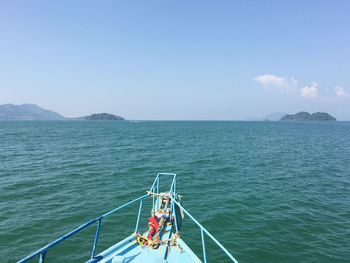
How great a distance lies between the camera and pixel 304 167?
29141mm

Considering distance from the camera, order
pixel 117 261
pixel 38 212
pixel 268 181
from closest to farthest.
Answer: pixel 117 261 < pixel 38 212 < pixel 268 181

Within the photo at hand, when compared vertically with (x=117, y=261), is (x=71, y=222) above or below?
below

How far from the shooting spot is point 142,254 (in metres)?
7.16

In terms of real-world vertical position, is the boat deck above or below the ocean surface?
above

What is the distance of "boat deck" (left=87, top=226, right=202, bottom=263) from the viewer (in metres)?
6.72

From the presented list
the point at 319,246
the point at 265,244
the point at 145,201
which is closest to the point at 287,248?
the point at 265,244

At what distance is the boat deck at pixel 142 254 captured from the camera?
672cm

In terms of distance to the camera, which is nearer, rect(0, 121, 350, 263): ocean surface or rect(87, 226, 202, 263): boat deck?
rect(87, 226, 202, 263): boat deck

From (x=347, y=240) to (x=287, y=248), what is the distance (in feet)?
15.4

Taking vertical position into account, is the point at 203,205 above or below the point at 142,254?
below

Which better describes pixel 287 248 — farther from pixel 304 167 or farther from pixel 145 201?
pixel 304 167

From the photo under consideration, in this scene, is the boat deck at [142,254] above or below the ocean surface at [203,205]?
above

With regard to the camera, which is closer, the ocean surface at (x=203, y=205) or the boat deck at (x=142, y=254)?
the boat deck at (x=142, y=254)

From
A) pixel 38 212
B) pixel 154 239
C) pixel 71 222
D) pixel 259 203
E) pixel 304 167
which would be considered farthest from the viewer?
pixel 304 167
